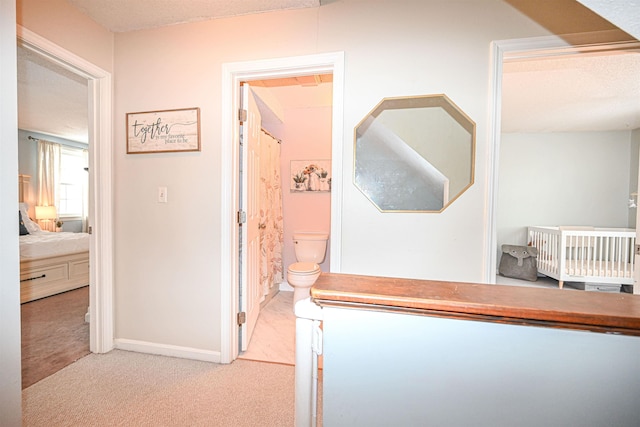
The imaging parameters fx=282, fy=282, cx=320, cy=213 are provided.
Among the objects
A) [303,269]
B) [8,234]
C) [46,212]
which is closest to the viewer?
[8,234]

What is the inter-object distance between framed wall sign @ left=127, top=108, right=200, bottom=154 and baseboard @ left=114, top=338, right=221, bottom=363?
1416 millimetres

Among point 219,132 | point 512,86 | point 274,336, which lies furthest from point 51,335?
point 512,86

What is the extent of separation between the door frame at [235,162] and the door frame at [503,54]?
85cm

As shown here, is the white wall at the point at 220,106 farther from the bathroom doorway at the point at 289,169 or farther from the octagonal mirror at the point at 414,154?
the bathroom doorway at the point at 289,169

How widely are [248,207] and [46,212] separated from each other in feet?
17.0

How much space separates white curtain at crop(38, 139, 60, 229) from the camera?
5.04 m

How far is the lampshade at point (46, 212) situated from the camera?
195 inches

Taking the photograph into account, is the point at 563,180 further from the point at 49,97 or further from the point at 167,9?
the point at 49,97

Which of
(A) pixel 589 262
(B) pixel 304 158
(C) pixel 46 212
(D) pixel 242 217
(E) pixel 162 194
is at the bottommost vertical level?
(A) pixel 589 262

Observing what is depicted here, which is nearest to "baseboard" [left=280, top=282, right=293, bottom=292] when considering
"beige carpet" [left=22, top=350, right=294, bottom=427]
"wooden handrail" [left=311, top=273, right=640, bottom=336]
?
"beige carpet" [left=22, top=350, right=294, bottom=427]

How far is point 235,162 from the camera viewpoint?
6.43 ft

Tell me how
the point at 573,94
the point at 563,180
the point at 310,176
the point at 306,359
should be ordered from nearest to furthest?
the point at 306,359 < the point at 573,94 < the point at 310,176 < the point at 563,180

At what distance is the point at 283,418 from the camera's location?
148cm

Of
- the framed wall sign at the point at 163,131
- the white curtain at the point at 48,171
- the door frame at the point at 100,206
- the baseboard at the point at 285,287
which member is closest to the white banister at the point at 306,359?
the framed wall sign at the point at 163,131
